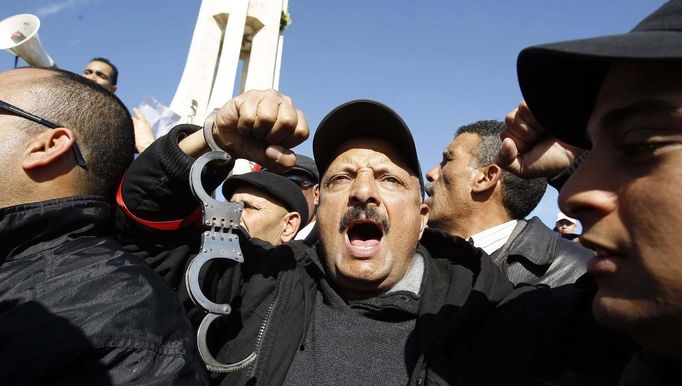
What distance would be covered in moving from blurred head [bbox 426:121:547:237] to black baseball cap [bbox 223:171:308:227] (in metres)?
1.10

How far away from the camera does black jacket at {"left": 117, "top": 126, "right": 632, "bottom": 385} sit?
179 cm

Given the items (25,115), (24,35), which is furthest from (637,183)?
(24,35)

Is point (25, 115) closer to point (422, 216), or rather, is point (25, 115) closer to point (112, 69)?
point (422, 216)

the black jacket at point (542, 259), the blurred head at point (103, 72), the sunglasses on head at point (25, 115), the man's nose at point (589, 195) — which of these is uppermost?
the man's nose at point (589, 195)

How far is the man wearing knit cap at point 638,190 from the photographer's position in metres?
1.08

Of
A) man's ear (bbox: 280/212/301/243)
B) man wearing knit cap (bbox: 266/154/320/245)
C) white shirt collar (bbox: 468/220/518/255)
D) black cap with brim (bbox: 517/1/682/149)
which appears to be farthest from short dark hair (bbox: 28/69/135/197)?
man wearing knit cap (bbox: 266/154/320/245)

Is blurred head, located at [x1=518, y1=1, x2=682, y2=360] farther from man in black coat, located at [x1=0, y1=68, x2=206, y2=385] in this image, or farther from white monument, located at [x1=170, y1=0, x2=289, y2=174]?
white monument, located at [x1=170, y1=0, x2=289, y2=174]

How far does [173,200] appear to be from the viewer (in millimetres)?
2209

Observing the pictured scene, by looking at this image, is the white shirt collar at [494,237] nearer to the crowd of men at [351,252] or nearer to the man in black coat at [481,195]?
the man in black coat at [481,195]

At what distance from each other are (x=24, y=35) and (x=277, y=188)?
4.28m

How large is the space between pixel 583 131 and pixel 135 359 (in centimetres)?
148

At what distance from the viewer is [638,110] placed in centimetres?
117

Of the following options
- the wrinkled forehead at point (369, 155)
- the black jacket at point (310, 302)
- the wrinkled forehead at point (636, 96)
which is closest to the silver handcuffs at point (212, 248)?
the black jacket at point (310, 302)

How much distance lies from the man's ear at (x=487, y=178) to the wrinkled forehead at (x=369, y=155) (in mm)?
1621
